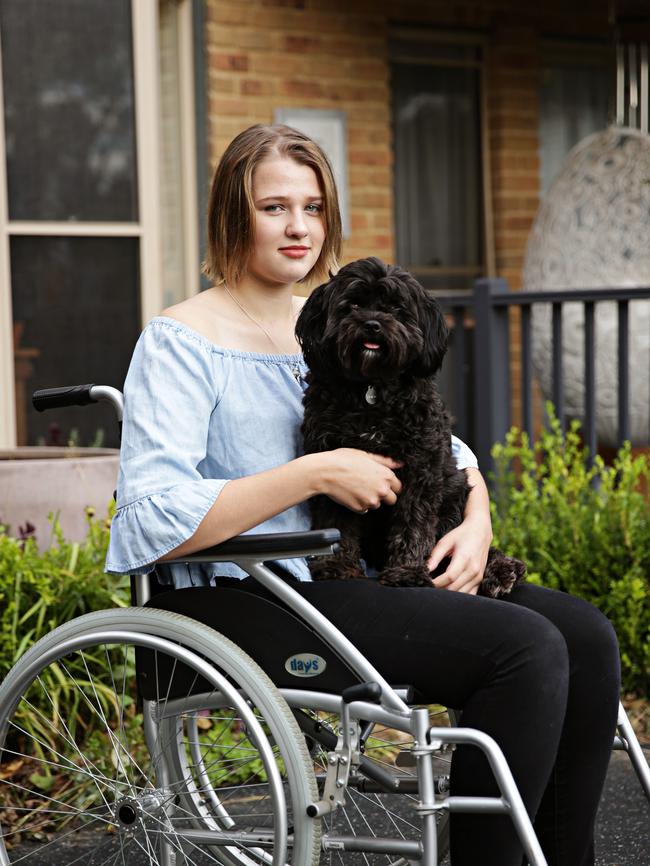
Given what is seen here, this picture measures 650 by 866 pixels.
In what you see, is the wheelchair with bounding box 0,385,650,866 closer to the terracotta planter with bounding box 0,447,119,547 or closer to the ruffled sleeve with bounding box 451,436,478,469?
the ruffled sleeve with bounding box 451,436,478,469

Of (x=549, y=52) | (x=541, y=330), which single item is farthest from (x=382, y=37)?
(x=541, y=330)

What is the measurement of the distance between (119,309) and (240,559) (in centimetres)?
403

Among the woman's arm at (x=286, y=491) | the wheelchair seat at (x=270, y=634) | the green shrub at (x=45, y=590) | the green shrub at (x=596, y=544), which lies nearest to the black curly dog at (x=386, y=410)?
the woman's arm at (x=286, y=491)

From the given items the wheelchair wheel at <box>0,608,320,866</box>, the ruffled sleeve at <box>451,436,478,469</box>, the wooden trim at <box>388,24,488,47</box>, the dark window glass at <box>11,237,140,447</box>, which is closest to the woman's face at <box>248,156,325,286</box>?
the ruffled sleeve at <box>451,436,478,469</box>

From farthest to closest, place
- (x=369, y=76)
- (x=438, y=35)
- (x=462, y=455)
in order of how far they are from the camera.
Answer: (x=438, y=35) → (x=369, y=76) → (x=462, y=455)

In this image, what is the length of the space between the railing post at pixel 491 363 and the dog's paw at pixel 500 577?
2.89m

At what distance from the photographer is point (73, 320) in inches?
238

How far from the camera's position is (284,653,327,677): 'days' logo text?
7.54 feet

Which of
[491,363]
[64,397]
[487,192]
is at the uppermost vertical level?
[487,192]

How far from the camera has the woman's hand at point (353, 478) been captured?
239 cm

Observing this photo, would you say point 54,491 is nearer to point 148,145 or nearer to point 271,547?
point 148,145

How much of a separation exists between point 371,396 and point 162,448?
18.0 inches

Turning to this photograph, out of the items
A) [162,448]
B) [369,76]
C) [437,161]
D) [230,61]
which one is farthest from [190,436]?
[437,161]

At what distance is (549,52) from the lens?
763cm
